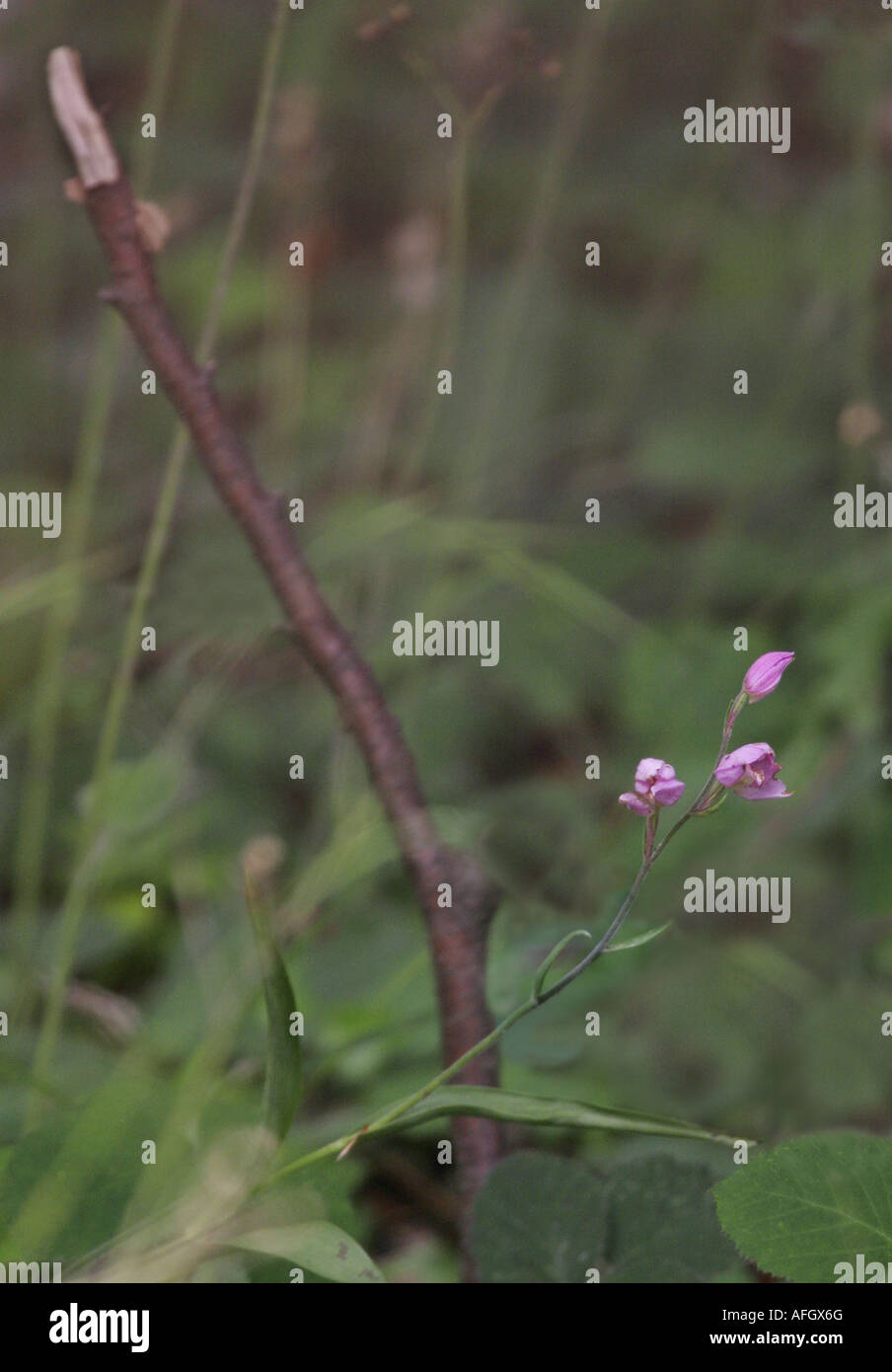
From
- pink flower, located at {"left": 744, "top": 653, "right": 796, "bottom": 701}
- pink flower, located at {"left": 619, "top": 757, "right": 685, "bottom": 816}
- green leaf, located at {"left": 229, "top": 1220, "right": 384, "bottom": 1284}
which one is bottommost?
green leaf, located at {"left": 229, "top": 1220, "right": 384, "bottom": 1284}

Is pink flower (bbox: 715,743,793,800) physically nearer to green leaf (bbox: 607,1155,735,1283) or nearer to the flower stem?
the flower stem

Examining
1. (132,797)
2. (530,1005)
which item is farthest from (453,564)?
(530,1005)

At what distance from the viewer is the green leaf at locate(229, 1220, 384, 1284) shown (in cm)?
33

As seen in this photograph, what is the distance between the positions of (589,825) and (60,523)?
48 centimetres

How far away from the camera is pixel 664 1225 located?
40cm

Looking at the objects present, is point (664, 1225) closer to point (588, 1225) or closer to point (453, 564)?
point (588, 1225)

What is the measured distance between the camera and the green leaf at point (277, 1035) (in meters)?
0.33

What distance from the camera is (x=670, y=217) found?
45.1 inches

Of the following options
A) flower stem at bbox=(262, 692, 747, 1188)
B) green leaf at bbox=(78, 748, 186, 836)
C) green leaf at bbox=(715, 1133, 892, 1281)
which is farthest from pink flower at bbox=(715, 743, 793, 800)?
green leaf at bbox=(78, 748, 186, 836)

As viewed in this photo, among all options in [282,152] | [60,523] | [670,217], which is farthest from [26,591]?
[670,217]

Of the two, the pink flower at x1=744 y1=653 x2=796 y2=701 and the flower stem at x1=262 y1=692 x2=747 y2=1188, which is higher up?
the pink flower at x1=744 y1=653 x2=796 y2=701

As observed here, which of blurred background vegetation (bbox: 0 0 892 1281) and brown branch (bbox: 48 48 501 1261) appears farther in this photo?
blurred background vegetation (bbox: 0 0 892 1281)

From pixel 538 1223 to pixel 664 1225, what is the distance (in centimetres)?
4

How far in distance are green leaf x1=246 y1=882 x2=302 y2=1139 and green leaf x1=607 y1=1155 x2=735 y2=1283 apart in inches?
4.6
